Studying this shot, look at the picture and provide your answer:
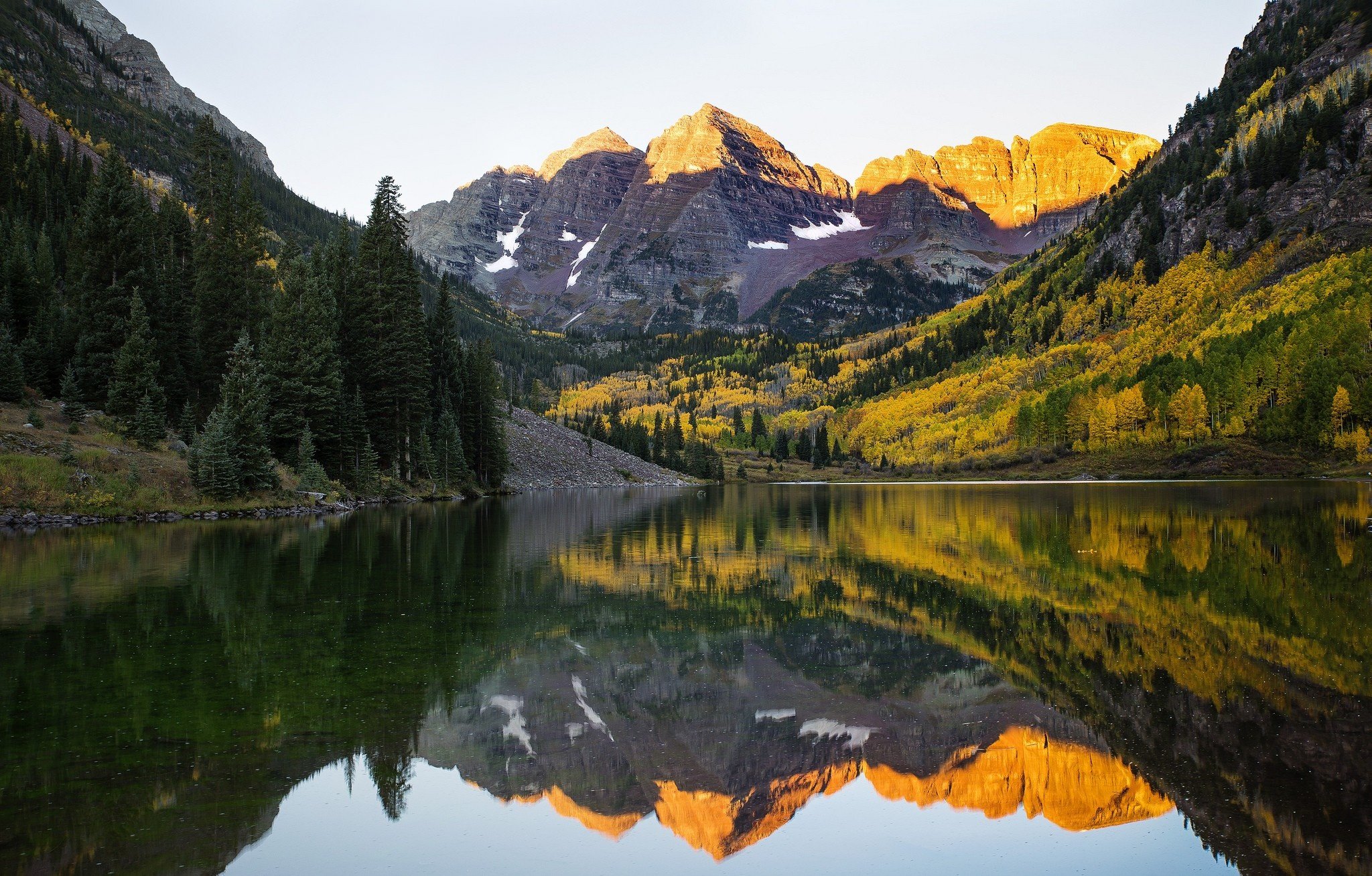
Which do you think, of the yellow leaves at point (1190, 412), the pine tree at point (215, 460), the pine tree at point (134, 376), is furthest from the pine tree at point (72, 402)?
the yellow leaves at point (1190, 412)

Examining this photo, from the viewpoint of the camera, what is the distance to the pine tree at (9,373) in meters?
49.8

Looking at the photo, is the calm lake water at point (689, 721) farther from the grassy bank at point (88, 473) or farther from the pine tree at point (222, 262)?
the pine tree at point (222, 262)

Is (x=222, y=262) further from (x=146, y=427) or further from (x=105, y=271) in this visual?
(x=146, y=427)

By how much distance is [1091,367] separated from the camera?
152375 millimetres

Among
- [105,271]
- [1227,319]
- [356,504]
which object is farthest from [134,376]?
[1227,319]

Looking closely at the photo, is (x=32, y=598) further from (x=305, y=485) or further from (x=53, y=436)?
(x=305, y=485)

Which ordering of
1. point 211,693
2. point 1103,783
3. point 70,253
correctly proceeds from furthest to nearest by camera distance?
1. point 70,253
2. point 211,693
3. point 1103,783

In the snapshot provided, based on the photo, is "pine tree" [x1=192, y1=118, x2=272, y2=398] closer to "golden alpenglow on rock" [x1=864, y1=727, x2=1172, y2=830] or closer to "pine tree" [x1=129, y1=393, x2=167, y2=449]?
"pine tree" [x1=129, y1=393, x2=167, y2=449]

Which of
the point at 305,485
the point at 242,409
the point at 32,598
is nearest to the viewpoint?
the point at 32,598

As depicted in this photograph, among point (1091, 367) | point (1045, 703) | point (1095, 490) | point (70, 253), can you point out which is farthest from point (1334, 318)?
point (70, 253)

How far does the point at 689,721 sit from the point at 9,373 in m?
57.7

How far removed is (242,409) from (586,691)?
158 ft

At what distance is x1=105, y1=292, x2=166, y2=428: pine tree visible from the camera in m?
53.7

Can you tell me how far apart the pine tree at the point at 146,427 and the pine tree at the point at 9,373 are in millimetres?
6476
